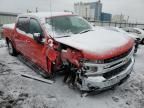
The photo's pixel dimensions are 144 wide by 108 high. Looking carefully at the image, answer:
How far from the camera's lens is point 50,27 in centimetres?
503

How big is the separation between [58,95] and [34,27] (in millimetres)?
2211

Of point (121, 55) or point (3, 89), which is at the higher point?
point (121, 55)

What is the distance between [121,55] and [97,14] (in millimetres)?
33984

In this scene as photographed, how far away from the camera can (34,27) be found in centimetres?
556

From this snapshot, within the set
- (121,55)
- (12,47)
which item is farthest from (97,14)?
(121,55)

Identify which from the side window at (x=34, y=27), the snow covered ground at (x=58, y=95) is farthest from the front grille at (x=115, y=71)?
the side window at (x=34, y=27)

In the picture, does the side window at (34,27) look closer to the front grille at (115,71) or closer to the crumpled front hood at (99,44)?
the crumpled front hood at (99,44)

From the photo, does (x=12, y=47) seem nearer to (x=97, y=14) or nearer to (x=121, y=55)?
(x=121, y=55)

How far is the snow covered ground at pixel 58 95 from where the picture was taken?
4.04 metres

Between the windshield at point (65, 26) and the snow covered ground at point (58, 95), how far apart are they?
1.35 metres

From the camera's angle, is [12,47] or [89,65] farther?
[12,47]

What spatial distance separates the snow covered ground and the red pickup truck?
0.39m

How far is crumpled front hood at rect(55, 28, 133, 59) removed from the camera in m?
3.78

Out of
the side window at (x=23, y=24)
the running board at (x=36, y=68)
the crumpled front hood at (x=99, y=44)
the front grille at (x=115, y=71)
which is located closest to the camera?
the crumpled front hood at (x=99, y=44)
